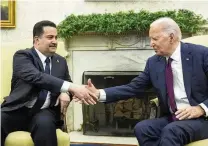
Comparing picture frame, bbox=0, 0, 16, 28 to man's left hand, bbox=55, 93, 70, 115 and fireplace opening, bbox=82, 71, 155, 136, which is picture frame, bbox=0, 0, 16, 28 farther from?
man's left hand, bbox=55, 93, 70, 115

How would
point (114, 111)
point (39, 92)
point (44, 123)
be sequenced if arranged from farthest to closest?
1. point (114, 111)
2. point (39, 92)
3. point (44, 123)

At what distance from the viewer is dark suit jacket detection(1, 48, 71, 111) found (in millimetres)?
2469

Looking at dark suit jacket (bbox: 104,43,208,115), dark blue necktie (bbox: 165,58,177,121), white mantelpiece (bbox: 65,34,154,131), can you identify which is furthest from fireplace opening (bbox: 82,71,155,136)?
dark blue necktie (bbox: 165,58,177,121)

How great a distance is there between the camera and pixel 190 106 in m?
2.31

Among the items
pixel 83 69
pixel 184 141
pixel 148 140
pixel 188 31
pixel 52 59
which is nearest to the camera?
pixel 184 141

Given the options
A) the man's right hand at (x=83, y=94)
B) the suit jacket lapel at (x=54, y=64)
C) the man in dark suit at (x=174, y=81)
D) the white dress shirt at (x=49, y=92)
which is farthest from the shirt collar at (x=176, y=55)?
the suit jacket lapel at (x=54, y=64)

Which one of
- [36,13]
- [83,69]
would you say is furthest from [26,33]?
[83,69]

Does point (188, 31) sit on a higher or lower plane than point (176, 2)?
lower

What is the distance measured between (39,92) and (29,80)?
144mm

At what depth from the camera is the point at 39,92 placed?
2609 millimetres

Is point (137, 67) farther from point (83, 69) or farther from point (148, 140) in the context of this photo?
point (148, 140)

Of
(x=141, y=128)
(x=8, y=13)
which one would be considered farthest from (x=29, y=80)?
(x=8, y=13)

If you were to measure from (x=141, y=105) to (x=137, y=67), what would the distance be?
1.30 feet

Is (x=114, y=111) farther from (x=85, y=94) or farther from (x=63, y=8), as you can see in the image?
(x=85, y=94)
